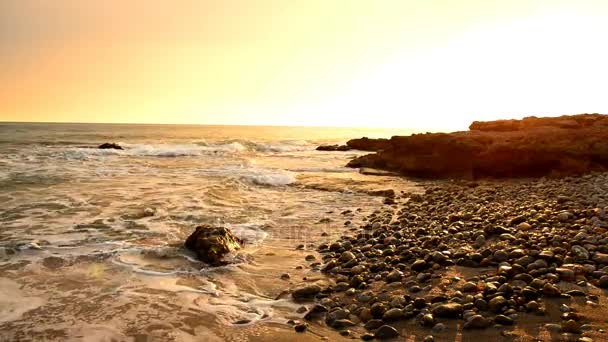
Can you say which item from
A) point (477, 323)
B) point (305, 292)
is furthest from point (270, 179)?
point (477, 323)

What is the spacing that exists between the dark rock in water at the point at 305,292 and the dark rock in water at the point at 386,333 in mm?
1398

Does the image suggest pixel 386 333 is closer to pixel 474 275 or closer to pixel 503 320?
pixel 503 320

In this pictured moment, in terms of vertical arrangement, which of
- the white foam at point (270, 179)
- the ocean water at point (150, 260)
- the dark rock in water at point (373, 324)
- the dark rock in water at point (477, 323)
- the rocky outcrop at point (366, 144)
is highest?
the rocky outcrop at point (366, 144)

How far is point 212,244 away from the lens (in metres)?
7.16

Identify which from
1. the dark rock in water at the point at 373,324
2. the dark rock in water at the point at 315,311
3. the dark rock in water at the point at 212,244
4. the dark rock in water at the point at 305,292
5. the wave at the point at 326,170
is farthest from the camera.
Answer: the wave at the point at 326,170

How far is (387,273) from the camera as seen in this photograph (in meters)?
5.96

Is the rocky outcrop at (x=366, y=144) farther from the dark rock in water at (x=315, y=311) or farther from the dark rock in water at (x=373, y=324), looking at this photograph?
the dark rock in water at (x=373, y=324)

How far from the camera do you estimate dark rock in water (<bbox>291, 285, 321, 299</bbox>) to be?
5410 millimetres

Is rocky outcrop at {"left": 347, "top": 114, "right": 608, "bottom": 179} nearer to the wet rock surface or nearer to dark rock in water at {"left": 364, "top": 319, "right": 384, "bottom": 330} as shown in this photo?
the wet rock surface

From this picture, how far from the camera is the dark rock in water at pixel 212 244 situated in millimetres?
6980

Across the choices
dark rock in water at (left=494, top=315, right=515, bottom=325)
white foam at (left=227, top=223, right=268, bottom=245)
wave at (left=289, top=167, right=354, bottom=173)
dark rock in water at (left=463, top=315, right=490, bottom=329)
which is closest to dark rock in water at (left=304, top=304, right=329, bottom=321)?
dark rock in water at (left=463, top=315, right=490, bottom=329)

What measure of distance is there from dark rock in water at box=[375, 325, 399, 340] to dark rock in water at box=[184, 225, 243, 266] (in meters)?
3.47

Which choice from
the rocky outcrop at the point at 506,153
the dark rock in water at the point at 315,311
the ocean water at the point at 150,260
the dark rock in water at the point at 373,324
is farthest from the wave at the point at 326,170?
the dark rock in water at the point at 373,324

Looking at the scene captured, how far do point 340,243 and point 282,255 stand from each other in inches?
48.6
